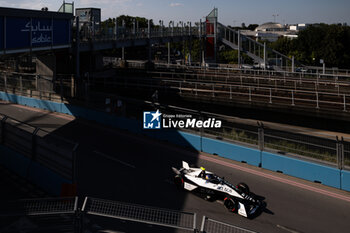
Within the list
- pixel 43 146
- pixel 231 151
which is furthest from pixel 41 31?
pixel 231 151

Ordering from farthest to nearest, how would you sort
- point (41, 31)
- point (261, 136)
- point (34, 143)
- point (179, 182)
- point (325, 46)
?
point (325, 46) → point (41, 31) → point (261, 136) → point (179, 182) → point (34, 143)

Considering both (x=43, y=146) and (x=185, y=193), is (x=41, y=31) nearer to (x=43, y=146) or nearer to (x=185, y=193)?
(x=43, y=146)

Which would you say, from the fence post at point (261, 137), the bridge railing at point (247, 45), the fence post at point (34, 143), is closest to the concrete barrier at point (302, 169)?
the fence post at point (261, 137)

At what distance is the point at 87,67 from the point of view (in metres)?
41.9

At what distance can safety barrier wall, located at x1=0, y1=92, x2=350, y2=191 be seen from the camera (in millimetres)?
12882

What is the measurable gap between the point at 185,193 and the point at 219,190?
146cm

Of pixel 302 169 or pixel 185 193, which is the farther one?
pixel 302 169

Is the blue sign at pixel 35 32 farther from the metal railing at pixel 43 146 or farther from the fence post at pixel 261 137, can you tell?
the fence post at pixel 261 137

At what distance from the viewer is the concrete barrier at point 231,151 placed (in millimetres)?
14961

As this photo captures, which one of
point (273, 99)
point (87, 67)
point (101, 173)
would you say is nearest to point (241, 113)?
point (273, 99)

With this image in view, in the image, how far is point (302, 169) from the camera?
1355 centimetres

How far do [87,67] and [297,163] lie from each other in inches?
1299

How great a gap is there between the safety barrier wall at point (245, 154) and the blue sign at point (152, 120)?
11.0 inches

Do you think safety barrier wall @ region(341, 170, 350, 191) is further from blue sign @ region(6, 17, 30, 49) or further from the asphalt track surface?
blue sign @ region(6, 17, 30, 49)
